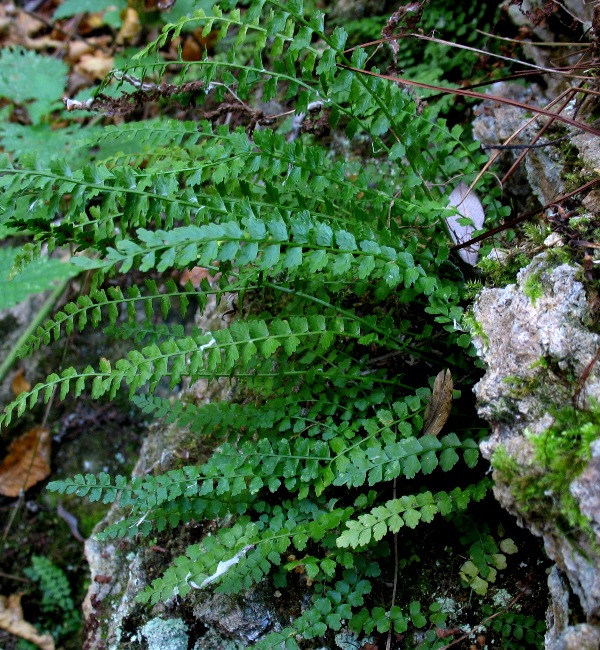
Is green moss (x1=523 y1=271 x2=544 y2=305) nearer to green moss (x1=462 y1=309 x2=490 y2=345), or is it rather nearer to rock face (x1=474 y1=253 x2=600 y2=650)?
rock face (x1=474 y1=253 x2=600 y2=650)

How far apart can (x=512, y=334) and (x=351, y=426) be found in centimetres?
66

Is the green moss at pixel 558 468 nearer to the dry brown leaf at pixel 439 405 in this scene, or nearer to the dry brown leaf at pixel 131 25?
the dry brown leaf at pixel 439 405

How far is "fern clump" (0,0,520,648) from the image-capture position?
6.68 ft

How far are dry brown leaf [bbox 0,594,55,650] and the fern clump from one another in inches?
65.3

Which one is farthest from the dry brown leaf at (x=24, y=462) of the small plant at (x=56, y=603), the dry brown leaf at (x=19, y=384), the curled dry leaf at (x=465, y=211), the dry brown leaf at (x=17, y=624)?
the curled dry leaf at (x=465, y=211)

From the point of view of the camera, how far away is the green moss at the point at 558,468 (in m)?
1.57

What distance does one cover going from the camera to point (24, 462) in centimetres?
396

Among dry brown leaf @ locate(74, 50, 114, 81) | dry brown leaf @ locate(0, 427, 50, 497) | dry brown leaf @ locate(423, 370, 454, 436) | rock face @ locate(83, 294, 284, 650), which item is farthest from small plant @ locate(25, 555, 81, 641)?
dry brown leaf @ locate(74, 50, 114, 81)

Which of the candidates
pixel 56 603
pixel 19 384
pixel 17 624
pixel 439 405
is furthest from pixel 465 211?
pixel 17 624

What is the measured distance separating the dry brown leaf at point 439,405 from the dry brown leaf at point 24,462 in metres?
2.64

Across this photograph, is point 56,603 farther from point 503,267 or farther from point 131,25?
point 131,25

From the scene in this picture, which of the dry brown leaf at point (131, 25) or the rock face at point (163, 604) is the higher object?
the dry brown leaf at point (131, 25)

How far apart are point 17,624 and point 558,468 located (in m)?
3.35

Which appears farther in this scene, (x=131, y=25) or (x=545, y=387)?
(x=131, y=25)
